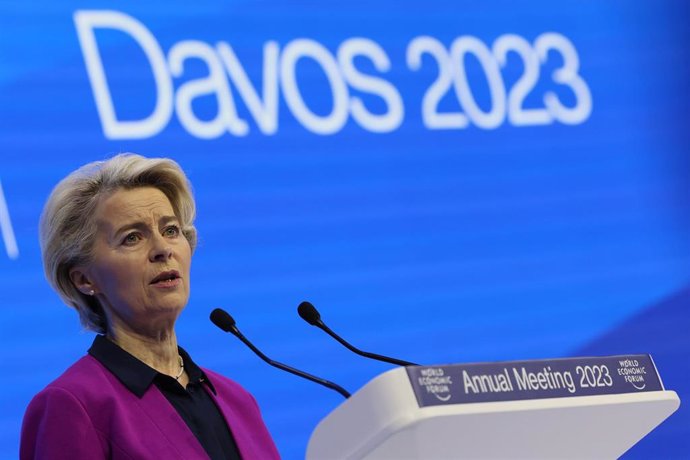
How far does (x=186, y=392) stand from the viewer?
2.20 metres

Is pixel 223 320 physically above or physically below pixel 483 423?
above

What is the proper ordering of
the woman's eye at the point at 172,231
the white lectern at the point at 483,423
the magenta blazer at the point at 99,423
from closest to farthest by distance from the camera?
the white lectern at the point at 483,423 < the magenta blazer at the point at 99,423 < the woman's eye at the point at 172,231

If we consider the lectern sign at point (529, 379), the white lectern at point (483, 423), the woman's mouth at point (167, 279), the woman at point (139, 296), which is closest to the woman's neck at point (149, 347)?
the woman at point (139, 296)

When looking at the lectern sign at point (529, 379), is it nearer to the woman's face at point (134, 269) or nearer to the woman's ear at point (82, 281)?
the woman's face at point (134, 269)

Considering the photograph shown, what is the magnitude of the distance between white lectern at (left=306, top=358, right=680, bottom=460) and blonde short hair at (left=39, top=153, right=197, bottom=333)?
893 mm

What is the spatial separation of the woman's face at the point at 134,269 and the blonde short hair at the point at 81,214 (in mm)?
19

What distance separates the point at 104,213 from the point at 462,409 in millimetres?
1071

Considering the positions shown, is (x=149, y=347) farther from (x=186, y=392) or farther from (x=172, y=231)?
(x=172, y=231)

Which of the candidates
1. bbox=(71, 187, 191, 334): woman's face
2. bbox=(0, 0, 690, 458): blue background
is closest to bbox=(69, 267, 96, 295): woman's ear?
bbox=(71, 187, 191, 334): woman's face

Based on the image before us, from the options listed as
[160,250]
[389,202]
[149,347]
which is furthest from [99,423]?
[389,202]

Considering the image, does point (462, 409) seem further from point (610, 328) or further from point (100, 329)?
point (610, 328)

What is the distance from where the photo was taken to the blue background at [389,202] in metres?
3.01

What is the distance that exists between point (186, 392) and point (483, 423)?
0.97m

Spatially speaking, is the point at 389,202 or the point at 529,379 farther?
the point at 389,202
